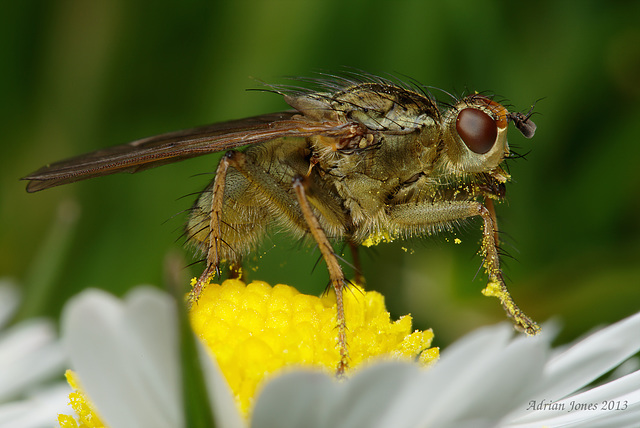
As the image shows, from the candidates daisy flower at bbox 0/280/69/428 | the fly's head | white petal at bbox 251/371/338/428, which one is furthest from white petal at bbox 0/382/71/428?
the fly's head

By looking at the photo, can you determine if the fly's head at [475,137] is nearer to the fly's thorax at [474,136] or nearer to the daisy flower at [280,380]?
the fly's thorax at [474,136]

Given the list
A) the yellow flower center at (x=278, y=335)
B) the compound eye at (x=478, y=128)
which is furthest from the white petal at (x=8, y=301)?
the compound eye at (x=478, y=128)

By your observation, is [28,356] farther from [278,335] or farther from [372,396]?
[372,396]

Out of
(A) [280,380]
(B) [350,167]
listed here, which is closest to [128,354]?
(A) [280,380]

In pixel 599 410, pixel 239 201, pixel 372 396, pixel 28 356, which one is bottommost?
pixel 599 410

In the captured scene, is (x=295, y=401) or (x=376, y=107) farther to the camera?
(x=376, y=107)

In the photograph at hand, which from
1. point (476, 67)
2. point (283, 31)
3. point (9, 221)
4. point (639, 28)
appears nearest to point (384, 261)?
Answer: point (476, 67)
